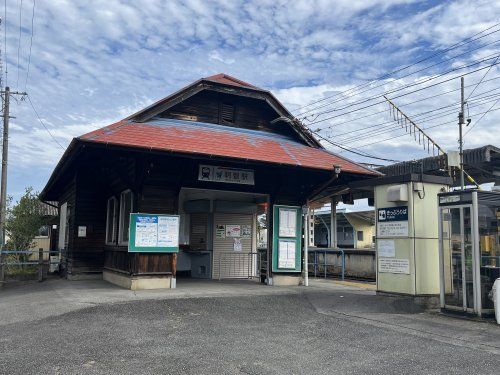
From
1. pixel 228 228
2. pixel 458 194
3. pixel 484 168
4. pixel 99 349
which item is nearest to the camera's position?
pixel 99 349

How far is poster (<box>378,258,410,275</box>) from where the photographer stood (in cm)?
985

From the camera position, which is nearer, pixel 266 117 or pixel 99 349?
pixel 99 349

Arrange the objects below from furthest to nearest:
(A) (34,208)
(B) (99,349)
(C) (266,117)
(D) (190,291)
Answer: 1. (A) (34,208)
2. (C) (266,117)
3. (D) (190,291)
4. (B) (99,349)

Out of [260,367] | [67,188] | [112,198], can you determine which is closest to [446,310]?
[260,367]

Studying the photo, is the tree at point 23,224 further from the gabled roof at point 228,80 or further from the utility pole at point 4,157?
the gabled roof at point 228,80

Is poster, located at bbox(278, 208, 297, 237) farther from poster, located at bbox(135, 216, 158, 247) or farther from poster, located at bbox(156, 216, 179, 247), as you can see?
poster, located at bbox(135, 216, 158, 247)

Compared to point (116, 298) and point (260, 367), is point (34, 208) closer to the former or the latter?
point (116, 298)

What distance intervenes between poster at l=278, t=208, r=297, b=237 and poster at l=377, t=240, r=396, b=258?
3611 mm

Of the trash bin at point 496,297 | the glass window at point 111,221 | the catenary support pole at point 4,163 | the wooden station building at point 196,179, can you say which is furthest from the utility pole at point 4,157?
the trash bin at point 496,297

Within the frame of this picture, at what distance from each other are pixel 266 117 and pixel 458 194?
23.4 feet

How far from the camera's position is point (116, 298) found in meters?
9.94

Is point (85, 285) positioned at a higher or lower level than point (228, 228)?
lower

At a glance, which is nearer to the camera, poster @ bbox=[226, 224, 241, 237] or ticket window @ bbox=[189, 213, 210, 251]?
ticket window @ bbox=[189, 213, 210, 251]

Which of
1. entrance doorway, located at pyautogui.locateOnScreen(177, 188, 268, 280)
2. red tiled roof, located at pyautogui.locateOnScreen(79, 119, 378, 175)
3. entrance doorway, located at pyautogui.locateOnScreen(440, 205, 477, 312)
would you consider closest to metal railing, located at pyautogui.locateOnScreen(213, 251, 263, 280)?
entrance doorway, located at pyautogui.locateOnScreen(177, 188, 268, 280)
